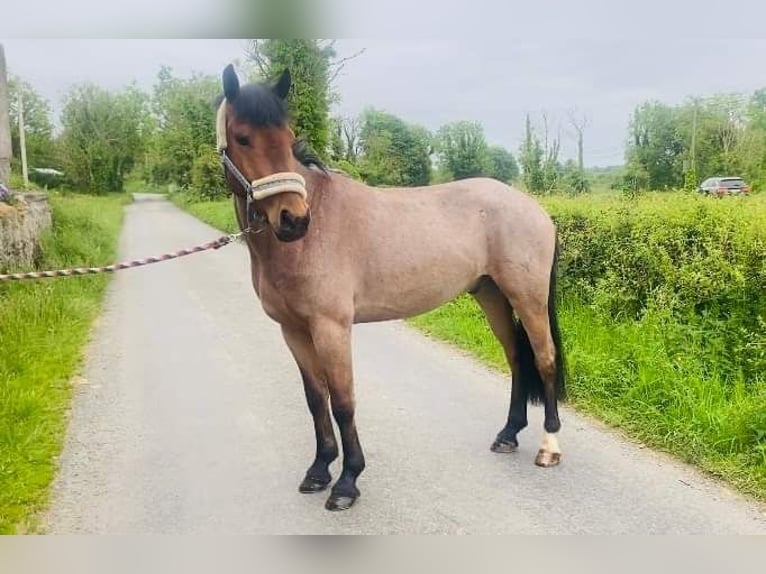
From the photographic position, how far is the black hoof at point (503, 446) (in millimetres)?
3207

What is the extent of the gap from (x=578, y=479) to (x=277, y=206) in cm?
189

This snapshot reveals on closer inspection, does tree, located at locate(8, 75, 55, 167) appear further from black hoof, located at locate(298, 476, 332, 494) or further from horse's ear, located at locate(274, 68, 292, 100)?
black hoof, located at locate(298, 476, 332, 494)

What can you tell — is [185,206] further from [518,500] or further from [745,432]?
[745,432]

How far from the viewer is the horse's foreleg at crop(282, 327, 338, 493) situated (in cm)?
280

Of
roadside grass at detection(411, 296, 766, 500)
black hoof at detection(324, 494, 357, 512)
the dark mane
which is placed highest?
the dark mane

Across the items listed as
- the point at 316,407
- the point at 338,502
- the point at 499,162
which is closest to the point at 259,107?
the point at 316,407

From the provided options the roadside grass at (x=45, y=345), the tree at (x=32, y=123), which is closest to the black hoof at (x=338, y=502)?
the roadside grass at (x=45, y=345)

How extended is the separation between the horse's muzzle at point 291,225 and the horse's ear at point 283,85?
0.45m

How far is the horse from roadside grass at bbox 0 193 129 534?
1211 mm

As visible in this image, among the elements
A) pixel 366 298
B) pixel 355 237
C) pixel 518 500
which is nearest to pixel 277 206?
pixel 355 237

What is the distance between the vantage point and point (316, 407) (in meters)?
2.88

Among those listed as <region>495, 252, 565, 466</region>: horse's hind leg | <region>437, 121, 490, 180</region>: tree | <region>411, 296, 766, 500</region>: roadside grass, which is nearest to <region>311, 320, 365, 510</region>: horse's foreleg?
<region>495, 252, 565, 466</region>: horse's hind leg

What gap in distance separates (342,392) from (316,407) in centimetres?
30

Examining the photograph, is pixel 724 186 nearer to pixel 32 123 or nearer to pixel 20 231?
pixel 32 123
